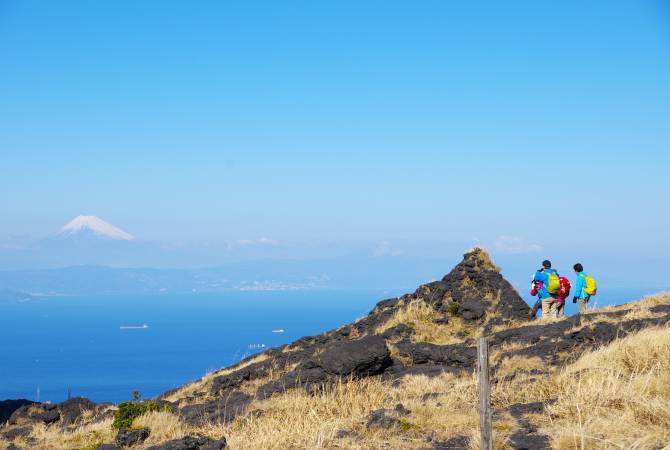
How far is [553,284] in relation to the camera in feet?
66.1

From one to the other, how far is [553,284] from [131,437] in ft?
46.2

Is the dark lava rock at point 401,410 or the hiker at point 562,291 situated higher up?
the hiker at point 562,291

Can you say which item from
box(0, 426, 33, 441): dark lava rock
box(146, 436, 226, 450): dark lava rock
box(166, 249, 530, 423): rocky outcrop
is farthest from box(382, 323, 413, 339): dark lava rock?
box(146, 436, 226, 450): dark lava rock

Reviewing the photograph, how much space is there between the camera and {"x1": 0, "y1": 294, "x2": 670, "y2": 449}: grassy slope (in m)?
8.07

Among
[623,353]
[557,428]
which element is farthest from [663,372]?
[557,428]

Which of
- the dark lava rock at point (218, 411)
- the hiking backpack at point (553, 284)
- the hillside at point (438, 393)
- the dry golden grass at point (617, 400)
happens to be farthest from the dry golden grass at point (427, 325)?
the dry golden grass at point (617, 400)

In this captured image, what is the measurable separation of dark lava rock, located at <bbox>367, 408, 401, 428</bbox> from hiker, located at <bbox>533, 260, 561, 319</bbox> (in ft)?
39.5

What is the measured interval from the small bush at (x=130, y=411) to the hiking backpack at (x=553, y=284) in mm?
12428

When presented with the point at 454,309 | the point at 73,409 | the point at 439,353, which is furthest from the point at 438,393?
the point at 73,409

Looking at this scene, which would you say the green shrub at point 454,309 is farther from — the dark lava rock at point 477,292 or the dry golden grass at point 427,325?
the dry golden grass at point 427,325

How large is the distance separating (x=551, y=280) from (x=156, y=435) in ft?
44.5

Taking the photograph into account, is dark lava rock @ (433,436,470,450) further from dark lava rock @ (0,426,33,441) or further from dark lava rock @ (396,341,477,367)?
dark lava rock @ (0,426,33,441)

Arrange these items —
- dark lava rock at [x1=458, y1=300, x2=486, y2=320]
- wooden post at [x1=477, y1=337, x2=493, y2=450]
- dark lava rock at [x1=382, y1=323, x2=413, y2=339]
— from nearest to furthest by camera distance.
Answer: wooden post at [x1=477, y1=337, x2=493, y2=450] → dark lava rock at [x1=382, y1=323, x2=413, y2=339] → dark lava rock at [x1=458, y1=300, x2=486, y2=320]

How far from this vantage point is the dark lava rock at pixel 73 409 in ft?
56.7
